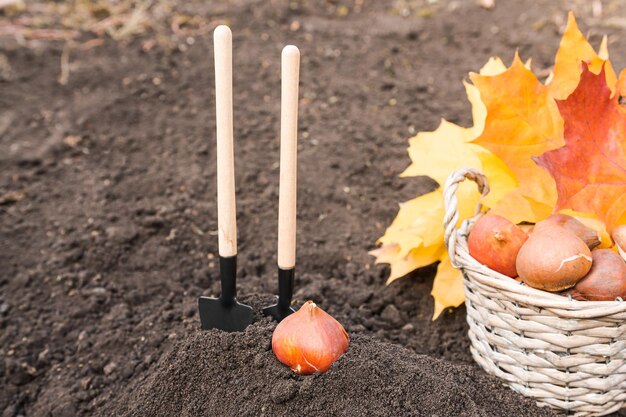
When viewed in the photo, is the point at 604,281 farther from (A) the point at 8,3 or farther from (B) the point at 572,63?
(A) the point at 8,3

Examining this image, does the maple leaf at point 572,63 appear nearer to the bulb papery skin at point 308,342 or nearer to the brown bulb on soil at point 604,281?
the brown bulb on soil at point 604,281

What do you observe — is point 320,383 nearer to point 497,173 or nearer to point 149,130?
point 497,173

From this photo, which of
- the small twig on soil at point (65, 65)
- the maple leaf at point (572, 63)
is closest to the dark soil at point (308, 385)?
the maple leaf at point (572, 63)

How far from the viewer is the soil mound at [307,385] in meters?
1.15

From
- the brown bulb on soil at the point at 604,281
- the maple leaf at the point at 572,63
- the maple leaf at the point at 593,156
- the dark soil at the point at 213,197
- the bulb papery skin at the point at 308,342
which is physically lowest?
the dark soil at the point at 213,197

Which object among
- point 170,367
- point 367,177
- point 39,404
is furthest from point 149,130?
point 170,367

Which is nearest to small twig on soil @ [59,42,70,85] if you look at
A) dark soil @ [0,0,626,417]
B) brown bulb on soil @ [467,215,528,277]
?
dark soil @ [0,0,626,417]

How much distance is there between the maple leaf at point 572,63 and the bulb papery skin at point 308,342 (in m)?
0.70

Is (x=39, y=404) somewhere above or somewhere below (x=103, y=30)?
below

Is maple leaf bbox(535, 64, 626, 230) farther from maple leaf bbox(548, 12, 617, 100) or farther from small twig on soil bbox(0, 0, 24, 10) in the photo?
small twig on soil bbox(0, 0, 24, 10)

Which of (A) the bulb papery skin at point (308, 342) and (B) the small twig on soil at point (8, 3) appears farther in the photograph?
(B) the small twig on soil at point (8, 3)

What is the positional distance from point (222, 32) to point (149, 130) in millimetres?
1380

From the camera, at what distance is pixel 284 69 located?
3.75ft

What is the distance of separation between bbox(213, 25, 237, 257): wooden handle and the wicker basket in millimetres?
386
